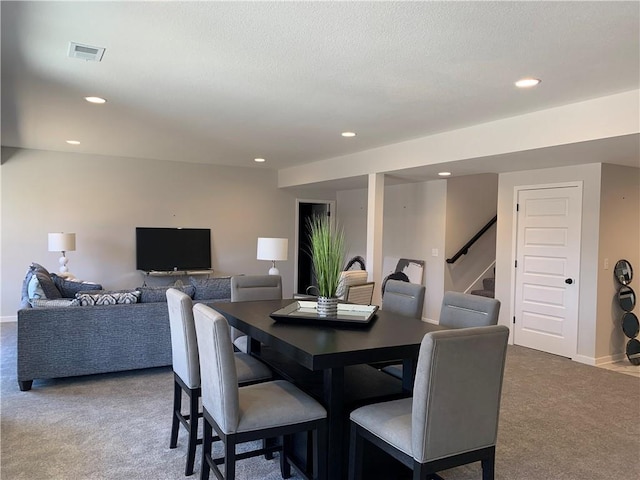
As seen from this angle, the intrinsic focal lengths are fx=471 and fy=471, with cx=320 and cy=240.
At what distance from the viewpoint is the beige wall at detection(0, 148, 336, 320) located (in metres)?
7.00

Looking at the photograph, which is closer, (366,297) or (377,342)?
(377,342)

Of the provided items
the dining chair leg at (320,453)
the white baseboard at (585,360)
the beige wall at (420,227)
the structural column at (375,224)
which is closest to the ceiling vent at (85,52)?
the dining chair leg at (320,453)

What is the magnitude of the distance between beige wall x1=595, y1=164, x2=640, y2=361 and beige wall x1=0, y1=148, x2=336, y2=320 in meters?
5.42

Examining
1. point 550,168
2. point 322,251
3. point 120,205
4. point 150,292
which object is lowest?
point 150,292

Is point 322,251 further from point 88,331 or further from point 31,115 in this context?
point 31,115

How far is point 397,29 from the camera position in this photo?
8.66ft

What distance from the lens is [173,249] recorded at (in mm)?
7949

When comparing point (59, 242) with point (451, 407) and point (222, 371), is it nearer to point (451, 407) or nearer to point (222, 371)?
point (222, 371)

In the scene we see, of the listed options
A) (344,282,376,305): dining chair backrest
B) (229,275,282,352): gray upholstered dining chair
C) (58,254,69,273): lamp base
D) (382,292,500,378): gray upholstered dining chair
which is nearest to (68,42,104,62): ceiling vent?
(229,275,282,352): gray upholstered dining chair

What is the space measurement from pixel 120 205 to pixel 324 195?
153 inches

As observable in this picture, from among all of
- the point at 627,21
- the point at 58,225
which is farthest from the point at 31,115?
the point at 627,21

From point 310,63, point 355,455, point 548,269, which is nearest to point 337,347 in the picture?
point 355,455

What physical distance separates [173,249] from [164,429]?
16.3 ft

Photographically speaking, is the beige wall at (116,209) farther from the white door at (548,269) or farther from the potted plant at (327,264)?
the potted plant at (327,264)
